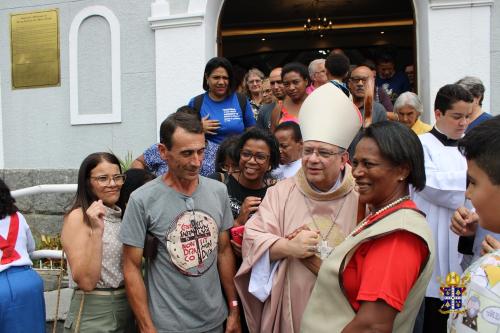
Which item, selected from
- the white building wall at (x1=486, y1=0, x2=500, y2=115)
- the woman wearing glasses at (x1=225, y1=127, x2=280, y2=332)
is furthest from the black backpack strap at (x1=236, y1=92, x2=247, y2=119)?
the white building wall at (x1=486, y1=0, x2=500, y2=115)

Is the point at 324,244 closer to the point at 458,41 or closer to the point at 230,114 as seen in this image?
the point at 230,114

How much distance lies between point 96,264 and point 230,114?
7.51 ft

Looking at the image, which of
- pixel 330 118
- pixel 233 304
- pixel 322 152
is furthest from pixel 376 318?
pixel 233 304

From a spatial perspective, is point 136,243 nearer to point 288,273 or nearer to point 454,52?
point 288,273

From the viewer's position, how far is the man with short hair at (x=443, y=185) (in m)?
3.13

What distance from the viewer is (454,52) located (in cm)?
573

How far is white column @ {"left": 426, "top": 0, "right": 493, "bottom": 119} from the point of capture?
18.6 ft

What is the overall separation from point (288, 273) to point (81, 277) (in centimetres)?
108

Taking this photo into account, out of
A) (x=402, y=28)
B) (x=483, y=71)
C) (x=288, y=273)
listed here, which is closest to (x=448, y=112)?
(x=288, y=273)

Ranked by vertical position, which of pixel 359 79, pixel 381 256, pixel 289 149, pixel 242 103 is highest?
pixel 359 79

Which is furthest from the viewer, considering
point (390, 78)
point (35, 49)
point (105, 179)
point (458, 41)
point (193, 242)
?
point (35, 49)

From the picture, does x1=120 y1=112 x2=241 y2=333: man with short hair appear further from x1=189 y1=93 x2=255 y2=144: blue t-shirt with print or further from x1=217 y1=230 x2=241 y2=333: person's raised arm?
x1=189 y1=93 x2=255 y2=144: blue t-shirt with print

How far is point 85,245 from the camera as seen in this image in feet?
9.21

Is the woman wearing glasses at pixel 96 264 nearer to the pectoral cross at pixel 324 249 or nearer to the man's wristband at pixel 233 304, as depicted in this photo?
the man's wristband at pixel 233 304
